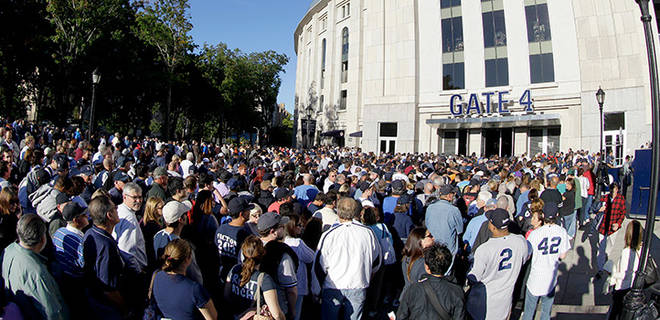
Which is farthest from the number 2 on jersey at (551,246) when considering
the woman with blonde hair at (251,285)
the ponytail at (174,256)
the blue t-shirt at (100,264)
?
the blue t-shirt at (100,264)

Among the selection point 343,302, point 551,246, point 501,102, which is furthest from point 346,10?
point 343,302

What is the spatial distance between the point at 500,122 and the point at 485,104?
5.87 feet

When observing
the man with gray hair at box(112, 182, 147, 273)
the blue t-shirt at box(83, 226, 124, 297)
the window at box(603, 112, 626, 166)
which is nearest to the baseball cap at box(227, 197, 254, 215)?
the man with gray hair at box(112, 182, 147, 273)

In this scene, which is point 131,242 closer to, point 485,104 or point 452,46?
point 485,104

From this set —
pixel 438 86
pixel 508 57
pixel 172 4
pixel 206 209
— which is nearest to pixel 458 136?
pixel 438 86

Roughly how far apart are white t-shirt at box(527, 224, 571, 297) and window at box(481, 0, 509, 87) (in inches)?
1102

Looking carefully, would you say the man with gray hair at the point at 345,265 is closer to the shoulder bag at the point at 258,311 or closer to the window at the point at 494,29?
the shoulder bag at the point at 258,311

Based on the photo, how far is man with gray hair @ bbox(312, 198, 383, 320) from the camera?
4.52m

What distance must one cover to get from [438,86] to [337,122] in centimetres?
1438

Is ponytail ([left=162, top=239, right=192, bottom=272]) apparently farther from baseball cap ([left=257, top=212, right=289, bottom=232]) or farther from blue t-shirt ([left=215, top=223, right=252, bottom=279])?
blue t-shirt ([left=215, top=223, right=252, bottom=279])

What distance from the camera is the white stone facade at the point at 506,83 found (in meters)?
25.5

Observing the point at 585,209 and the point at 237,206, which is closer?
the point at 237,206

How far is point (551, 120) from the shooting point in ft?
92.4

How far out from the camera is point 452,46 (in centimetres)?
3238
